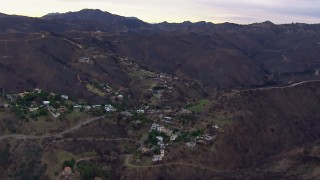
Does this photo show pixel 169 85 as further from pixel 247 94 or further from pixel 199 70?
pixel 199 70

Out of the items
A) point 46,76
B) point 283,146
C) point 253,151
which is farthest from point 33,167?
point 46,76

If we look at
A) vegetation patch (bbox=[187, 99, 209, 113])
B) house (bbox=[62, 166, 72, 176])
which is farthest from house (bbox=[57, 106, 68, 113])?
vegetation patch (bbox=[187, 99, 209, 113])

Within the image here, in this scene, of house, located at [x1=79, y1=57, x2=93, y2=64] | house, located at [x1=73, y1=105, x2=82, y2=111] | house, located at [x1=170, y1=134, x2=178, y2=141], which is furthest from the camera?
house, located at [x1=79, y1=57, x2=93, y2=64]

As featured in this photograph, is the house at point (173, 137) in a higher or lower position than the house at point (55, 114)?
lower

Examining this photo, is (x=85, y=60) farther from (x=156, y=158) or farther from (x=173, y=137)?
(x=156, y=158)

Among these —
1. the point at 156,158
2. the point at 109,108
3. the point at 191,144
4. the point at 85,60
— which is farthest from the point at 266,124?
the point at 85,60

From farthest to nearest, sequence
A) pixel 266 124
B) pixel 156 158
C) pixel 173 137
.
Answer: pixel 266 124 → pixel 173 137 → pixel 156 158

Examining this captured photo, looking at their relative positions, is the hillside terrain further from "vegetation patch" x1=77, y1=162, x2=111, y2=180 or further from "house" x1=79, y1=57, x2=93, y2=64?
"house" x1=79, y1=57, x2=93, y2=64

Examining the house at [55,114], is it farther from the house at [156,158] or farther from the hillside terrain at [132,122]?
the house at [156,158]

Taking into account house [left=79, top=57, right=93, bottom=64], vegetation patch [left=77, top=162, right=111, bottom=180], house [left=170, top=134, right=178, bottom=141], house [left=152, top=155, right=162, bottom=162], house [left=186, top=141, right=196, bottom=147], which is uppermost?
house [left=79, top=57, right=93, bottom=64]

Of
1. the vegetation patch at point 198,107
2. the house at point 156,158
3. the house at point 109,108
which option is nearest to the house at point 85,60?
the house at point 109,108

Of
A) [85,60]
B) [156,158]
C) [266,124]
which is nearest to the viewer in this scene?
[156,158]
